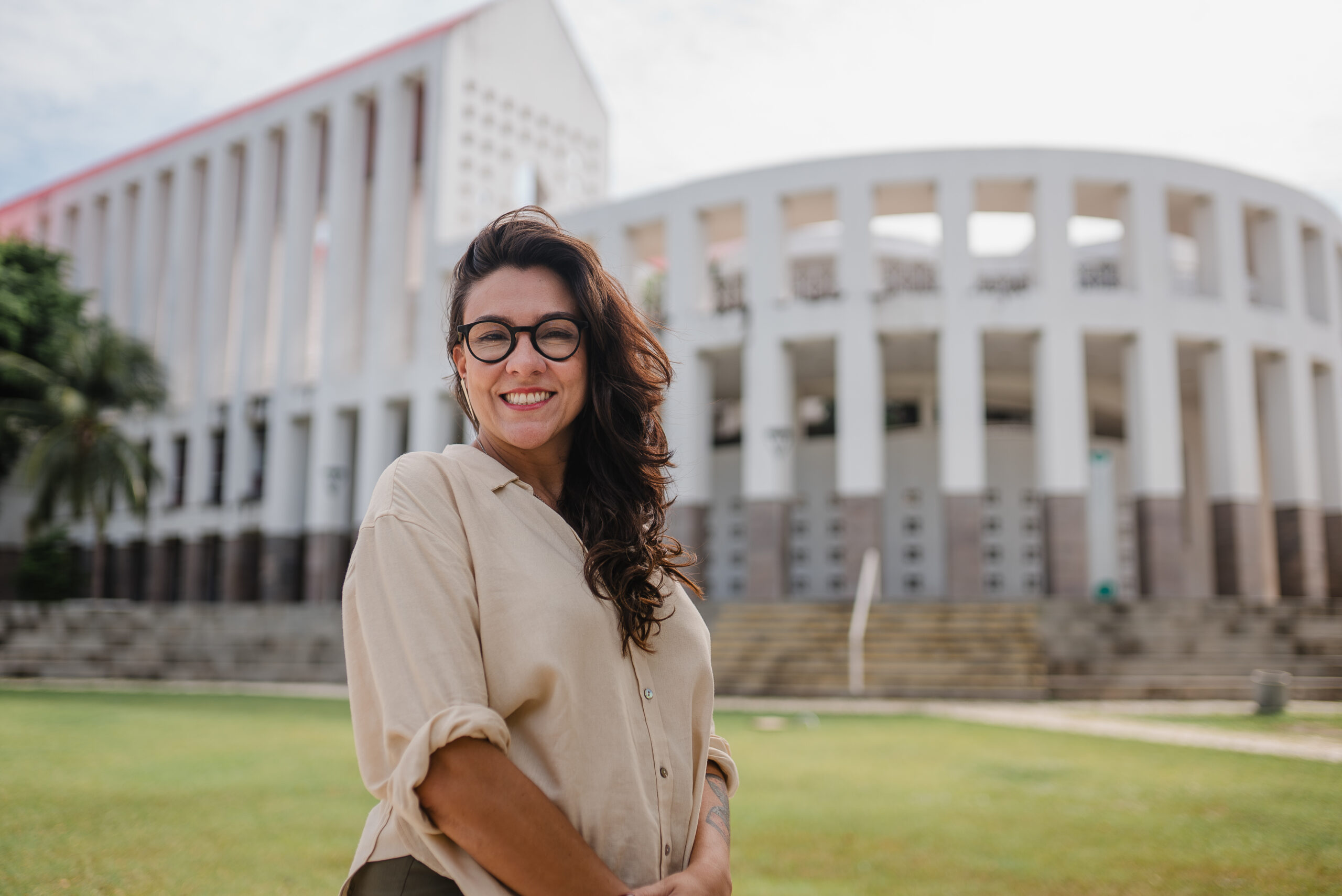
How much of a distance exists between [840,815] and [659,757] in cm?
461

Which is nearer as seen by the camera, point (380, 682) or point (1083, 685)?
point (380, 682)

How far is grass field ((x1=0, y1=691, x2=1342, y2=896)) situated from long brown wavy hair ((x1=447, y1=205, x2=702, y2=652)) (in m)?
2.97

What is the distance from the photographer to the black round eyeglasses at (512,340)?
1598 millimetres

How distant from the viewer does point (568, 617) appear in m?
1.41

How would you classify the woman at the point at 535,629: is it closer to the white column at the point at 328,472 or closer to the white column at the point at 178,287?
the white column at the point at 328,472

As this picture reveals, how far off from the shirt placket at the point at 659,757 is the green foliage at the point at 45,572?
95.3ft

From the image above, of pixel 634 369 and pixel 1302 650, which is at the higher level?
pixel 634 369

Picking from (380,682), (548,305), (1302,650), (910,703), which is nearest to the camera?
(380,682)

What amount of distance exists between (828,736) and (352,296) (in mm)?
22679

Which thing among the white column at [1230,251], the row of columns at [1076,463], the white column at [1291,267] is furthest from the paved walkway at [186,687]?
the white column at [1291,267]

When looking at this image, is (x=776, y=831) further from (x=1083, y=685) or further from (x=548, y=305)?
(x=1083, y=685)

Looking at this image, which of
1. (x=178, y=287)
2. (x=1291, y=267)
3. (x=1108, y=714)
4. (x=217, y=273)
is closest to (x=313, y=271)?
(x=217, y=273)

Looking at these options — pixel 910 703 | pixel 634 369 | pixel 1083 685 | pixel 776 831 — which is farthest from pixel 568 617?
pixel 1083 685

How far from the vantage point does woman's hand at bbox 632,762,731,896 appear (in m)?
1.42
